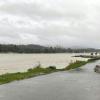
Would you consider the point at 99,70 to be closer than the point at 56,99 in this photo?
No

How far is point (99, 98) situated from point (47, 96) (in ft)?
9.23

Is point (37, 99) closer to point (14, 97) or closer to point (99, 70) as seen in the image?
point (14, 97)

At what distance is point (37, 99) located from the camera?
51.2 feet

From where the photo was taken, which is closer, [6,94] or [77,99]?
[77,99]

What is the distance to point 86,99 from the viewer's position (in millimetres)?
15820

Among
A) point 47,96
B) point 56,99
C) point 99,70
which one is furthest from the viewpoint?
point 99,70

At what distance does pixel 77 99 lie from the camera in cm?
1576

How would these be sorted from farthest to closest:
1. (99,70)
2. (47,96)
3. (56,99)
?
(99,70)
(47,96)
(56,99)

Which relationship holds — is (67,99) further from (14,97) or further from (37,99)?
(14,97)

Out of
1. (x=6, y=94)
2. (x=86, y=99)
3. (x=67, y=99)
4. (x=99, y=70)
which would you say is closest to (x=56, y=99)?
(x=67, y=99)

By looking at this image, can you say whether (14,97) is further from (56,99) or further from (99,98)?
(99,98)

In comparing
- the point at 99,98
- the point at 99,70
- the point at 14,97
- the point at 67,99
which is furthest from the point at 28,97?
the point at 99,70

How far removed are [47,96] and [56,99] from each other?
1.27 meters

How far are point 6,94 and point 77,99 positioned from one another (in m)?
→ 4.24
